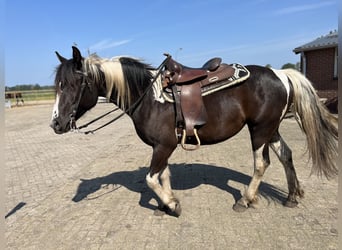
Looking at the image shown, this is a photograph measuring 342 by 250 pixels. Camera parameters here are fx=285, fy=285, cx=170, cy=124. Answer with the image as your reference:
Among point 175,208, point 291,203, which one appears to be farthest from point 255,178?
point 175,208

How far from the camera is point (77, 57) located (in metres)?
3.18

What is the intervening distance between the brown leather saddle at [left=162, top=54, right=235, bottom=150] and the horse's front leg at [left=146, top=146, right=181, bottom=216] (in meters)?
0.27

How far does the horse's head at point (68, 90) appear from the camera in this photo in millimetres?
3229

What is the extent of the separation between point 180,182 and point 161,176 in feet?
4.00

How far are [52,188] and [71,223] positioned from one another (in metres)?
1.64

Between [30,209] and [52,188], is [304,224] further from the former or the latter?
[52,188]

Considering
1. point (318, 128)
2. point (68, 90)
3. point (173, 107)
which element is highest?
point (68, 90)

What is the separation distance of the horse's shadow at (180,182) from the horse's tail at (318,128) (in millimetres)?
785

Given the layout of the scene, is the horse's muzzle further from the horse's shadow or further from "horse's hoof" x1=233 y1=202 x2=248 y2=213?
"horse's hoof" x1=233 y1=202 x2=248 y2=213

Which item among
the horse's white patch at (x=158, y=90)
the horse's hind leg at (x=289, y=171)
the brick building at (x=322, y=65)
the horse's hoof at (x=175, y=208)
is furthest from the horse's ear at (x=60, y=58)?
the brick building at (x=322, y=65)

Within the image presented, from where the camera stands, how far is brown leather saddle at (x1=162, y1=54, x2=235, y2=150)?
10.9ft

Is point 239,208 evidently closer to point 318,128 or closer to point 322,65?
point 318,128

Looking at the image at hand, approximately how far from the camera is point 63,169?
6266 mm

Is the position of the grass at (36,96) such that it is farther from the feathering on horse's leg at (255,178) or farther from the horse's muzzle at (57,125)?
the feathering on horse's leg at (255,178)
